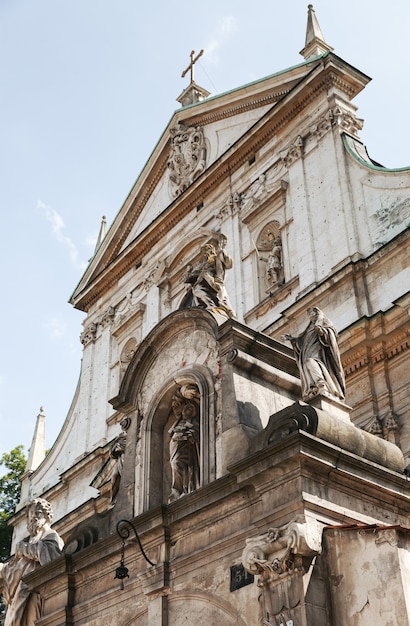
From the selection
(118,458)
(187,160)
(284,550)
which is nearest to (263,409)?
(284,550)

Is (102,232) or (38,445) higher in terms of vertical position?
(102,232)

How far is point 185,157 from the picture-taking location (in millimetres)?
23641

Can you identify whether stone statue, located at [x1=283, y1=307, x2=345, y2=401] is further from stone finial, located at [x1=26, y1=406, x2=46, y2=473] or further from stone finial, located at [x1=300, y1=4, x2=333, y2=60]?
stone finial, located at [x1=26, y1=406, x2=46, y2=473]

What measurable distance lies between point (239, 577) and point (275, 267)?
1045 centimetres

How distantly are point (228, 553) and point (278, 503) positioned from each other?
2.99 ft

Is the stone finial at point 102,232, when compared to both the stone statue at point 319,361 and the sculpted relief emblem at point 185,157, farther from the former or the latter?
the stone statue at point 319,361

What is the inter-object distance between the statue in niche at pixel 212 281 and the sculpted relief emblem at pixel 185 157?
10.9 meters

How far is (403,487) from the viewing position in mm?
9172

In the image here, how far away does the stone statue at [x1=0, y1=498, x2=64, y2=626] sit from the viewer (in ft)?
38.9

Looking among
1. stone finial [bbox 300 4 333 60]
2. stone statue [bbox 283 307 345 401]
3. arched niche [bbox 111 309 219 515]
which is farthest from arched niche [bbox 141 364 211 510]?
stone finial [bbox 300 4 333 60]

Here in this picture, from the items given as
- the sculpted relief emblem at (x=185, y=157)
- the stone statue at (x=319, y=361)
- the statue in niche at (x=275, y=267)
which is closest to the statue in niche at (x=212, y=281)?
the stone statue at (x=319, y=361)

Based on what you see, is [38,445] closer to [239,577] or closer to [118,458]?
[118,458]

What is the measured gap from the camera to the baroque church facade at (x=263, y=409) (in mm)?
8219

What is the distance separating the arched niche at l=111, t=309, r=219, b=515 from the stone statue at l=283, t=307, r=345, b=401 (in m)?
1.14
